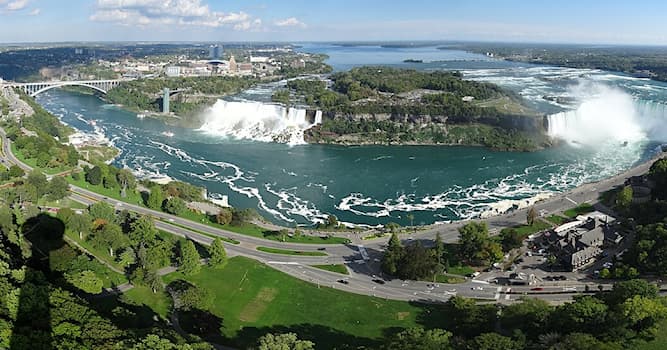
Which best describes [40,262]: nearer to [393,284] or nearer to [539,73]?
[393,284]

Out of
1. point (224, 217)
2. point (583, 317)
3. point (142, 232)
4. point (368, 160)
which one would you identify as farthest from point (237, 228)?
point (368, 160)

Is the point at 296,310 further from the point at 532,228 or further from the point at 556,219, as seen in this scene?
the point at 556,219

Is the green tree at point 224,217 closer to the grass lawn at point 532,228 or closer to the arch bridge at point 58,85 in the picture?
the grass lawn at point 532,228

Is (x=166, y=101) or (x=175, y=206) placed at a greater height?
(x=166, y=101)

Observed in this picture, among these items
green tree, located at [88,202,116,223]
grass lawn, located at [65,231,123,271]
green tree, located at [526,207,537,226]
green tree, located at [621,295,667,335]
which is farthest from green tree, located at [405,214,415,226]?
green tree, located at [88,202,116,223]

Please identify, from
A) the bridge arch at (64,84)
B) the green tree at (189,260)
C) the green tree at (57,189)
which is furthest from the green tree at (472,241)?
the bridge arch at (64,84)

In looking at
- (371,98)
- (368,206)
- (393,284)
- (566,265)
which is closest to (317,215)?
(368,206)
